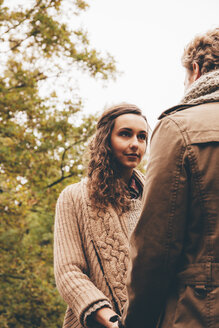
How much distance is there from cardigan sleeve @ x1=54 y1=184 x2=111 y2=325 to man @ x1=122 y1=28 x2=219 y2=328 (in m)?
0.47

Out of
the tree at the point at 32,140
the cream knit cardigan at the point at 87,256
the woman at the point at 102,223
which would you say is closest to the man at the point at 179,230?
the woman at the point at 102,223

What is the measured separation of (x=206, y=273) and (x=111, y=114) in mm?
1392

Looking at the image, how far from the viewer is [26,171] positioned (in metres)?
8.72

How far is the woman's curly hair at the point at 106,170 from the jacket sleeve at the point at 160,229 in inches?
33.2

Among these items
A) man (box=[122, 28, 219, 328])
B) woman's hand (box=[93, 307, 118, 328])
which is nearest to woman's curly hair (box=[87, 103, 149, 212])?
woman's hand (box=[93, 307, 118, 328])

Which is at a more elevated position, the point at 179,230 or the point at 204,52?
the point at 204,52

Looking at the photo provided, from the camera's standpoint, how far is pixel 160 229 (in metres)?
1.22

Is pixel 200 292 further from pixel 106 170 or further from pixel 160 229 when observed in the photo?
pixel 106 170

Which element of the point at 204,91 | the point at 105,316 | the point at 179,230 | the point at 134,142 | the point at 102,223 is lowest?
the point at 105,316

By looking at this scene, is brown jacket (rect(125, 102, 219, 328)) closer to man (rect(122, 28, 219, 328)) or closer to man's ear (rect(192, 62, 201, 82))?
man (rect(122, 28, 219, 328))

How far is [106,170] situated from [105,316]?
0.90 meters

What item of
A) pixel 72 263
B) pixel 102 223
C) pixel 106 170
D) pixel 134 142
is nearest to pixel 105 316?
pixel 72 263

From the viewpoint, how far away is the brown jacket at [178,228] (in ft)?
3.81

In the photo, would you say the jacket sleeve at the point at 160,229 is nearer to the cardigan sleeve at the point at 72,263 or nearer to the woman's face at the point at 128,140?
the cardigan sleeve at the point at 72,263
